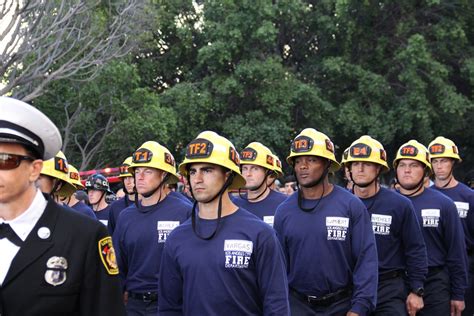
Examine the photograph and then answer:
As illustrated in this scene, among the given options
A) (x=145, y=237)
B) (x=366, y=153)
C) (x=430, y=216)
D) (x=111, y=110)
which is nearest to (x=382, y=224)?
(x=366, y=153)

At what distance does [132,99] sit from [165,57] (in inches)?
204

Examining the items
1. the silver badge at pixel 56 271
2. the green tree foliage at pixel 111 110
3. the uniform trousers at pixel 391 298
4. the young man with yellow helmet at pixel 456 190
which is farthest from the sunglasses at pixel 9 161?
the green tree foliage at pixel 111 110

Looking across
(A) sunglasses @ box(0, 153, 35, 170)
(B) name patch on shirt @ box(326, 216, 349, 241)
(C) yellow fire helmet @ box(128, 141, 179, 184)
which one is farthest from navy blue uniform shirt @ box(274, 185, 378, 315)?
(A) sunglasses @ box(0, 153, 35, 170)

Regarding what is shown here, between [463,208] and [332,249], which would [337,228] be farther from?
[463,208]

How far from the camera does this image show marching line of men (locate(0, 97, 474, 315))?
3.74m

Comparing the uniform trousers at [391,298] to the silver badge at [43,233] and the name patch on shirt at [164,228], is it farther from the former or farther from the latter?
the silver badge at [43,233]

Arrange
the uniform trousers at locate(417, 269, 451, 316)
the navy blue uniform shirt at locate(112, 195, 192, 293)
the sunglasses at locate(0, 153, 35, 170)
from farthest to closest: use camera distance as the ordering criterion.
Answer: the uniform trousers at locate(417, 269, 451, 316) < the navy blue uniform shirt at locate(112, 195, 192, 293) < the sunglasses at locate(0, 153, 35, 170)

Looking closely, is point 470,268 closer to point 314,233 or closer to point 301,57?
point 314,233

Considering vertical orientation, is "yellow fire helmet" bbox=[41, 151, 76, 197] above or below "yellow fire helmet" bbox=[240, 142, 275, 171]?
below

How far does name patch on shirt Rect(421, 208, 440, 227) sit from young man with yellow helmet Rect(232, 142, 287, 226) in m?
2.03

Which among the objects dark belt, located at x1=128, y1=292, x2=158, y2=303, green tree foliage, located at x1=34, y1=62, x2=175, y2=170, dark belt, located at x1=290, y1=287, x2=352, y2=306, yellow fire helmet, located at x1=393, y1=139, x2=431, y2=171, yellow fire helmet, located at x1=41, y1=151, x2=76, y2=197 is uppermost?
green tree foliage, located at x1=34, y1=62, x2=175, y2=170

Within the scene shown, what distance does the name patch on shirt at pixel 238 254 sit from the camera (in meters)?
5.86

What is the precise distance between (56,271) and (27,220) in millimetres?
248

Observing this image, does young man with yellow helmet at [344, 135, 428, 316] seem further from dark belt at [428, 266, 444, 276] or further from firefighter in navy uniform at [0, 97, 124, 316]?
firefighter in navy uniform at [0, 97, 124, 316]
